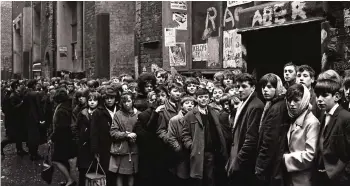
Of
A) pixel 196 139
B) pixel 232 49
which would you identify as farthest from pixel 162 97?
pixel 232 49

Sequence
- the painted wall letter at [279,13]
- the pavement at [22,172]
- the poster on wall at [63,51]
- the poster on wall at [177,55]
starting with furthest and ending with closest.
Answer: the poster on wall at [63,51], the poster on wall at [177,55], the pavement at [22,172], the painted wall letter at [279,13]

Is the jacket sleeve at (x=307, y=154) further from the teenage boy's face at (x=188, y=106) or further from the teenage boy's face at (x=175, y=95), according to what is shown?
the teenage boy's face at (x=175, y=95)

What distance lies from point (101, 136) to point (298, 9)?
12.6 feet

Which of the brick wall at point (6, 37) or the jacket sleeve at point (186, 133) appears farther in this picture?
the brick wall at point (6, 37)

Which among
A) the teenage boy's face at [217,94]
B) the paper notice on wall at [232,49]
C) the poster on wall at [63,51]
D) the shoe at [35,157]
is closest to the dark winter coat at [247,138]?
the teenage boy's face at [217,94]

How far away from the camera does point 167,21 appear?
13945 mm

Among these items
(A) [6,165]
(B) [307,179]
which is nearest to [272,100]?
(B) [307,179]

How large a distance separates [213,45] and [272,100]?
718 cm

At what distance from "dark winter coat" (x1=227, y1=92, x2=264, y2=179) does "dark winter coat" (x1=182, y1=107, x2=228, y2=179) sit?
Result: 35 centimetres

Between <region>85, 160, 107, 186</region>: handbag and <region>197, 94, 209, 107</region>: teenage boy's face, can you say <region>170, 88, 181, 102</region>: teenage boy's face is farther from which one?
<region>85, 160, 107, 186</region>: handbag

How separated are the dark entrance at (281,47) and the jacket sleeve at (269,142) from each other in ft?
12.0

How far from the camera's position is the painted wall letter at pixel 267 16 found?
8625 mm

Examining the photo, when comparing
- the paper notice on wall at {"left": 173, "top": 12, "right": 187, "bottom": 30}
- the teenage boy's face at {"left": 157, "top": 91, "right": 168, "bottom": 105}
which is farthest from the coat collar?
the paper notice on wall at {"left": 173, "top": 12, "right": 187, "bottom": 30}

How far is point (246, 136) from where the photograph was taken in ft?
17.8
